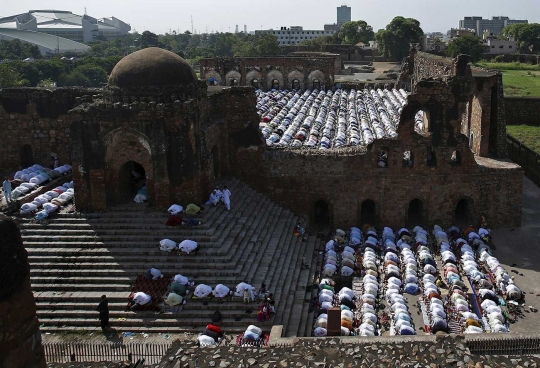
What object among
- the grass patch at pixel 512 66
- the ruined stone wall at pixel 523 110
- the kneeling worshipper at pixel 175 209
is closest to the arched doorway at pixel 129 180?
the kneeling worshipper at pixel 175 209

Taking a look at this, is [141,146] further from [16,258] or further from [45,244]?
[16,258]

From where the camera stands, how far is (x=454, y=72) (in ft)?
76.5

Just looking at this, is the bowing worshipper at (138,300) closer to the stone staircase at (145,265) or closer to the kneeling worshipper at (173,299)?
the stone staircase at (145,265)

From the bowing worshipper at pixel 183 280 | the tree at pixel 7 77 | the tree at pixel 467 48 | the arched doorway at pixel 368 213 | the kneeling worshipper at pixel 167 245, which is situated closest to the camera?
the bowing worshipper at pixel 183 280

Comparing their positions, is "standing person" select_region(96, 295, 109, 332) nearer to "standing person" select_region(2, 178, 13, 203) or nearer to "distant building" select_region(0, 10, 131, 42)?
"standing person" select_region(2, 178, 13, 203)

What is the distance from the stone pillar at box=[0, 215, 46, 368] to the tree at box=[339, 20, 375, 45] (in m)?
107

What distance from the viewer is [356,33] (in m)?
110

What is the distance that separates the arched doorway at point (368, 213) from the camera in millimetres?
21859

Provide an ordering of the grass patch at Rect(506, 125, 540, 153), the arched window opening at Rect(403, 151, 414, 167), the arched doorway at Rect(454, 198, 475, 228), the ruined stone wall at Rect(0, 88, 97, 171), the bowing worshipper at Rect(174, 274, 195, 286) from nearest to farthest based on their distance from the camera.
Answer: the bowing worshipper at Rect(174, 274, 195, 286) → the arched window opening at Rect(403, 151, 414, 167) → the arched doorway at Rect(454, 198, 475, 228) → the ruined stone wall at Rect(0, 88, 97, 171) → the grass patch at Rect(506, 125, 540, 153)

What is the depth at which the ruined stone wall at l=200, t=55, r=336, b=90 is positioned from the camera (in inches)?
1624

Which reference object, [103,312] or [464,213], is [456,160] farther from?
[103,312]

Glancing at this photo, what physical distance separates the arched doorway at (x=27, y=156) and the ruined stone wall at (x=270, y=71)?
19.6 meters

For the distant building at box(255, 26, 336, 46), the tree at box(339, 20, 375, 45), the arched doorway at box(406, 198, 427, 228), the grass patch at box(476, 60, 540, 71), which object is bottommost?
the arched doorway at box(406, 198, 427, 228)

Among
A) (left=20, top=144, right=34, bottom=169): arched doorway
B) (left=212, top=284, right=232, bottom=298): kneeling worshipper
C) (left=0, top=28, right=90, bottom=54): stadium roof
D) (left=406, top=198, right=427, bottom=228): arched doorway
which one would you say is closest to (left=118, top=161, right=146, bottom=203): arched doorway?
(left=212, top=284, right=232, bottom=298): kneeling worshipper
